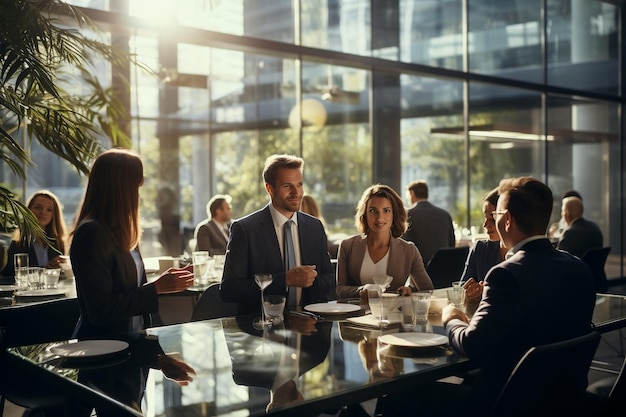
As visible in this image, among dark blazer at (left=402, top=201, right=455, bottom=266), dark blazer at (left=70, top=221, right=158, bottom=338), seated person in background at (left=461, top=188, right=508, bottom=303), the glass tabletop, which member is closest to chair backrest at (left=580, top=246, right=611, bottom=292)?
dark blazer at (left=402, top=201, right=455, bottom=266)

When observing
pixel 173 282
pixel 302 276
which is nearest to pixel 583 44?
pixel 302 276

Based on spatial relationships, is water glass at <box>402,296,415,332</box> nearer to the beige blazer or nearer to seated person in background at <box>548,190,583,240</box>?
the beige blazer

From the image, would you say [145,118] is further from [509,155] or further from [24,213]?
[509,155]

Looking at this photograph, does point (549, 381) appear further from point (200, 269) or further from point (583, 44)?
point (583, 44)

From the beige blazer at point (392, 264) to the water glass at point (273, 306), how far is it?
3.84 feet

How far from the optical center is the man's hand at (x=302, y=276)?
10.7 ft

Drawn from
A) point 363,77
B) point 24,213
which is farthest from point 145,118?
point 24,213

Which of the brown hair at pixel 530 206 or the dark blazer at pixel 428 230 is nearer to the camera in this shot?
the brown hair at pixel 530 206

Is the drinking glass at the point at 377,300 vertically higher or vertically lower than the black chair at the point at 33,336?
higher

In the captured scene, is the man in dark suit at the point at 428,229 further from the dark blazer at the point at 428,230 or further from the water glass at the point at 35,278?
the water glass at the point at 35,278

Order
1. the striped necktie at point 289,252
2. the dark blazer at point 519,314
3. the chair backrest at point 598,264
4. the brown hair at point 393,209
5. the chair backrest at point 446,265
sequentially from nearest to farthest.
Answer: the dark blazer at point 519,314 → the striped necktie at point 289,252 → the brown hair at point 393,209 → the chair backrest at point 446,265 → the chair backrest at point 598,264

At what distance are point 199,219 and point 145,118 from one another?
1.16m

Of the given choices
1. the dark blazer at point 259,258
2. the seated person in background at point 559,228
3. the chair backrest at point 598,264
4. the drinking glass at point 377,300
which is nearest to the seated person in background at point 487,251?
the dark blazer at point 259,258

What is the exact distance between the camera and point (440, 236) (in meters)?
6.94
